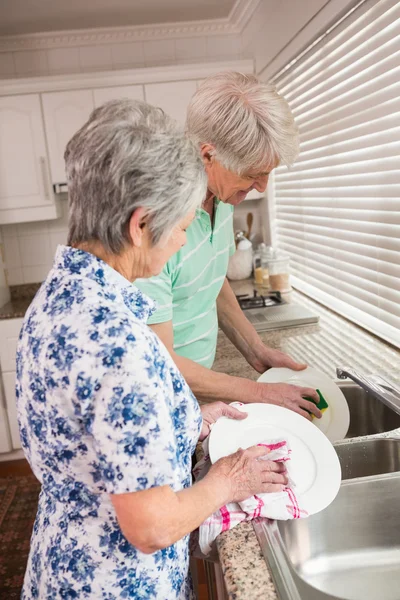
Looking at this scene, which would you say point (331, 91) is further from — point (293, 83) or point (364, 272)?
point (364, 272)

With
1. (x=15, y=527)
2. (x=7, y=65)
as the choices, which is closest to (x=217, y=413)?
(x=15, y=527)

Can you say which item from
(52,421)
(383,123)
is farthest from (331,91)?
(52,421)

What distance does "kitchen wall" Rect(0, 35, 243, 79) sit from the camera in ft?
11.3

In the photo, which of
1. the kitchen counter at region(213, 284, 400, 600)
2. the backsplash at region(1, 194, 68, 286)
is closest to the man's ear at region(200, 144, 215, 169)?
the kitchen counter at region(213, 284, 400, 600)

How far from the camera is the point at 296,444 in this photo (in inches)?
41.3

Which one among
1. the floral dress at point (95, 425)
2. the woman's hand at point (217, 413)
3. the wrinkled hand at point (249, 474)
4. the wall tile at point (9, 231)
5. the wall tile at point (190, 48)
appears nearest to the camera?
the floral dress at point (95, 425)

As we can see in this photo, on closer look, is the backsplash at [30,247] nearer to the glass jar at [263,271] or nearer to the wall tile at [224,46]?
the glass jar at [263,271]

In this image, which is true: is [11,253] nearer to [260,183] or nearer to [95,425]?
[260,183]

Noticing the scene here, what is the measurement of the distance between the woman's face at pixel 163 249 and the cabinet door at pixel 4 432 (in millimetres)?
2673

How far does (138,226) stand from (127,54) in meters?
3.15

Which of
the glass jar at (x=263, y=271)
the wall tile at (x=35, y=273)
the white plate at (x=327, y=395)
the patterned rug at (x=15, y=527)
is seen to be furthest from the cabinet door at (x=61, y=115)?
the white plate at (x=327, y=395)

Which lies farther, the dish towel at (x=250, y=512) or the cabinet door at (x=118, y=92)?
the cabinet door at (x=118, y=92)

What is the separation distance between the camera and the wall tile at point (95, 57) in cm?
345

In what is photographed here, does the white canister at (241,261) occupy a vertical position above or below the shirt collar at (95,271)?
below
